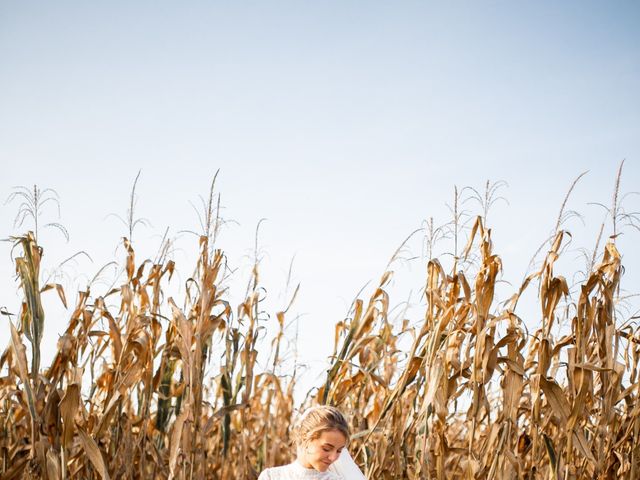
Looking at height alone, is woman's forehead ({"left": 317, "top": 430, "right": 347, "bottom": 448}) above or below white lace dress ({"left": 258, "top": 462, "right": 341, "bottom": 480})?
above

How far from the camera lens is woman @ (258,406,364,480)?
117 inches

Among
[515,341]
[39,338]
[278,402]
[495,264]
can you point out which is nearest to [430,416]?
[515,341]

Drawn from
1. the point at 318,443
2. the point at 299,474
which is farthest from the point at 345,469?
the point at 318,443

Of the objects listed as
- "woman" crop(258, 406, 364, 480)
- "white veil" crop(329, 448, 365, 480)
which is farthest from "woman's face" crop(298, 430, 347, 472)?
"white veil" crop(329, 448, 365, 480)

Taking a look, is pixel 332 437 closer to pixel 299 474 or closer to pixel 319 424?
pixel 319 424

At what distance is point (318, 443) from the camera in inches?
117

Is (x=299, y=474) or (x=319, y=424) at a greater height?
(x=319, y=424)

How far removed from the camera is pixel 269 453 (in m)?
4.43

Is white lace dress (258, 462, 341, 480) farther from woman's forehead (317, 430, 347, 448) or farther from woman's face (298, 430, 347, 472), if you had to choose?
woman's forehead (317, 430, 347, 448)

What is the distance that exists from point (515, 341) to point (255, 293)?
145 cm

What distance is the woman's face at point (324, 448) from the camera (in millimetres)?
2965

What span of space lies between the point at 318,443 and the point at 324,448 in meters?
0.03

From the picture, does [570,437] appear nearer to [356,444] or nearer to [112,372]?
[356,444]

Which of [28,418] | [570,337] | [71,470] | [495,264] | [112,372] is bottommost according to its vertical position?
[71,470]
